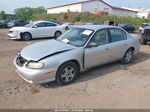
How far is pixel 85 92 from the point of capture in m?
3.72

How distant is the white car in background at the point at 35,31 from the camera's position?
10.7 metres

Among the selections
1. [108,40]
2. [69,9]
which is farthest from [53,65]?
[69,9]

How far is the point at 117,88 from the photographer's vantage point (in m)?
3.96

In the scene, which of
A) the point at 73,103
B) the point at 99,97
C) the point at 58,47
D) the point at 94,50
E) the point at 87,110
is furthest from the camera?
the point at 94,50

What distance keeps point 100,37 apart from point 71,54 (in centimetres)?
127

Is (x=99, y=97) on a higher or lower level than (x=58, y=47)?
lower

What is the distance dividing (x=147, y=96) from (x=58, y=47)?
8.45 ft

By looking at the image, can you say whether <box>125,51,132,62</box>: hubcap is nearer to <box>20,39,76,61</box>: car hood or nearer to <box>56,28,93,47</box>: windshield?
<box>56,28,93,47</box>: windshield

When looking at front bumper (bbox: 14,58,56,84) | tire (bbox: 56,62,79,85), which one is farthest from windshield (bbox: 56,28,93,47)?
front bumper (bbox: 14,58,56,84)

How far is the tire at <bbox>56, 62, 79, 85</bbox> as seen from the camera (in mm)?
3855

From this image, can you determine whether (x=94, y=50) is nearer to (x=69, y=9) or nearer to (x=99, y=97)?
(x=99, y=97)

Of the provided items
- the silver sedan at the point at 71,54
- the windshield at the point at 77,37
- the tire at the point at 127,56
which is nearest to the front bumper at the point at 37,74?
the silver sedan at the point at 71,54

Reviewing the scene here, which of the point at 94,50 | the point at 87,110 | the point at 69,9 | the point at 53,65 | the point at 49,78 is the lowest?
the point at 87,110

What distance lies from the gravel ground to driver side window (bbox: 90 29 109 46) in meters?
1.02
